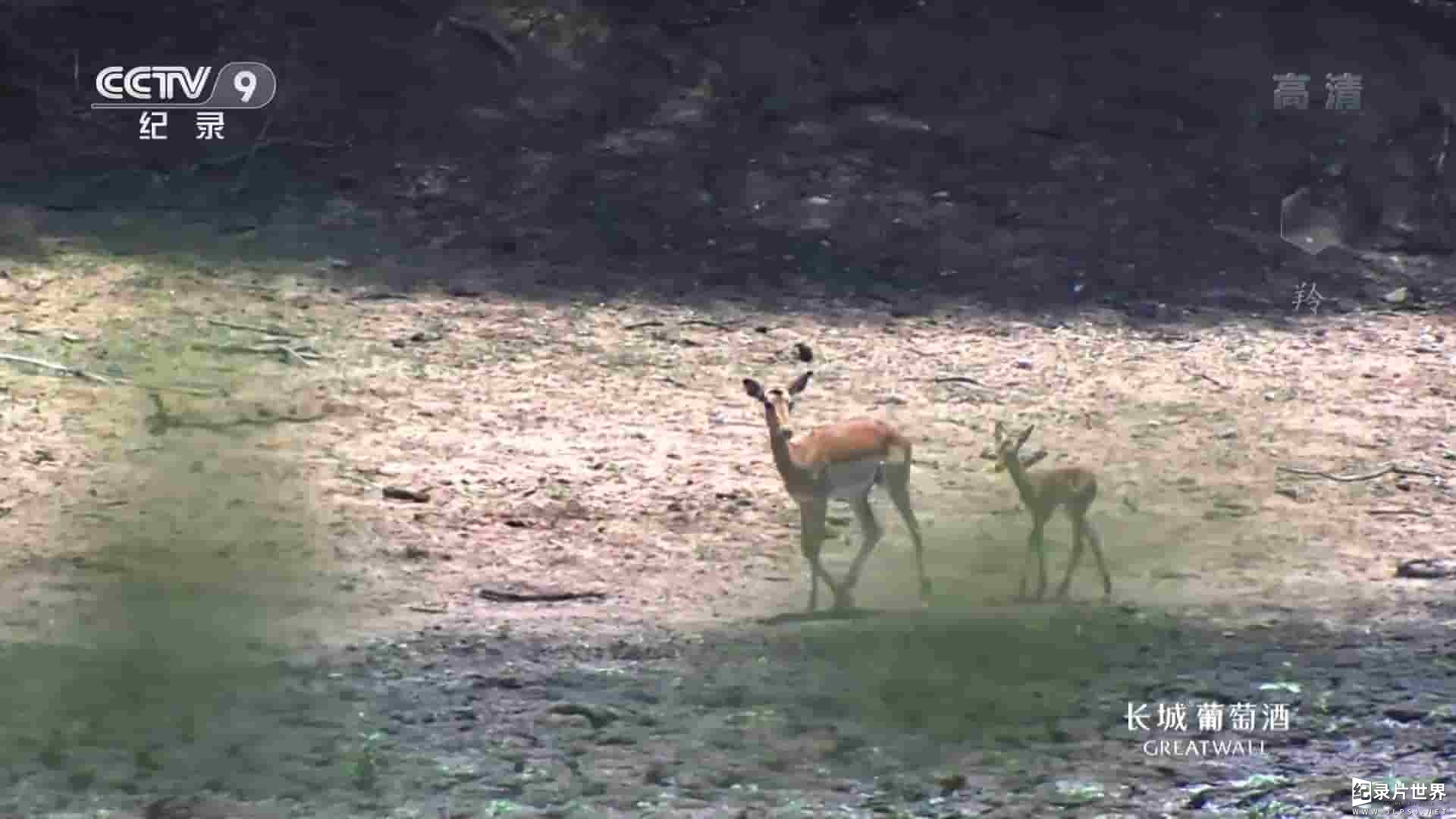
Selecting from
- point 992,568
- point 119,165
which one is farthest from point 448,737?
point 119,165

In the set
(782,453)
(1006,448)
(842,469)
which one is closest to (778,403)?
(782,453)

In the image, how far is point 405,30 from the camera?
40.5 feet

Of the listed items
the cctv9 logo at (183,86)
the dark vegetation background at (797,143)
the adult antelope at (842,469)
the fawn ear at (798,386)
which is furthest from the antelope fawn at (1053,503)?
the cctv9 logo at (183,86)

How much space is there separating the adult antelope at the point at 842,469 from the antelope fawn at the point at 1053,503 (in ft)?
1.00

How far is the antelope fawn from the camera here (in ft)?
20.7

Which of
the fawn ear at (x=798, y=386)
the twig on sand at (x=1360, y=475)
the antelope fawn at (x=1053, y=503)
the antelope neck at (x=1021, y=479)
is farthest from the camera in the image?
the twig on sand at (x=1360, y=475)

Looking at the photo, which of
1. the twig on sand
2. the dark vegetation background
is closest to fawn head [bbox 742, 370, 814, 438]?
the twig on sand

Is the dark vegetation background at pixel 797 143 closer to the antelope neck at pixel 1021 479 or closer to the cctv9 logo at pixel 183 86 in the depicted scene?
the cctv9 logo at pixel 183 86

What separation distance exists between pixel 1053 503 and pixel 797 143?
18.0 feet

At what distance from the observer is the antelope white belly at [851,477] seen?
21.2 feet

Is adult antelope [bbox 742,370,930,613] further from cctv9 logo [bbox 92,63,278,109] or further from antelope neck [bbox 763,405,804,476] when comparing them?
cctv9 logo [bbox 92,63,278,109]

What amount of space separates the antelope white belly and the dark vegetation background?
380 centimetres

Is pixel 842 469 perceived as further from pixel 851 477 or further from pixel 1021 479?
pixel 1021 479

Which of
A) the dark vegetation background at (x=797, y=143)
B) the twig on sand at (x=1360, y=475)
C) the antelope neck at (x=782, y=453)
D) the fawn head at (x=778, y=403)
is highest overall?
the dark vegetation background at (x=797, y=143)
